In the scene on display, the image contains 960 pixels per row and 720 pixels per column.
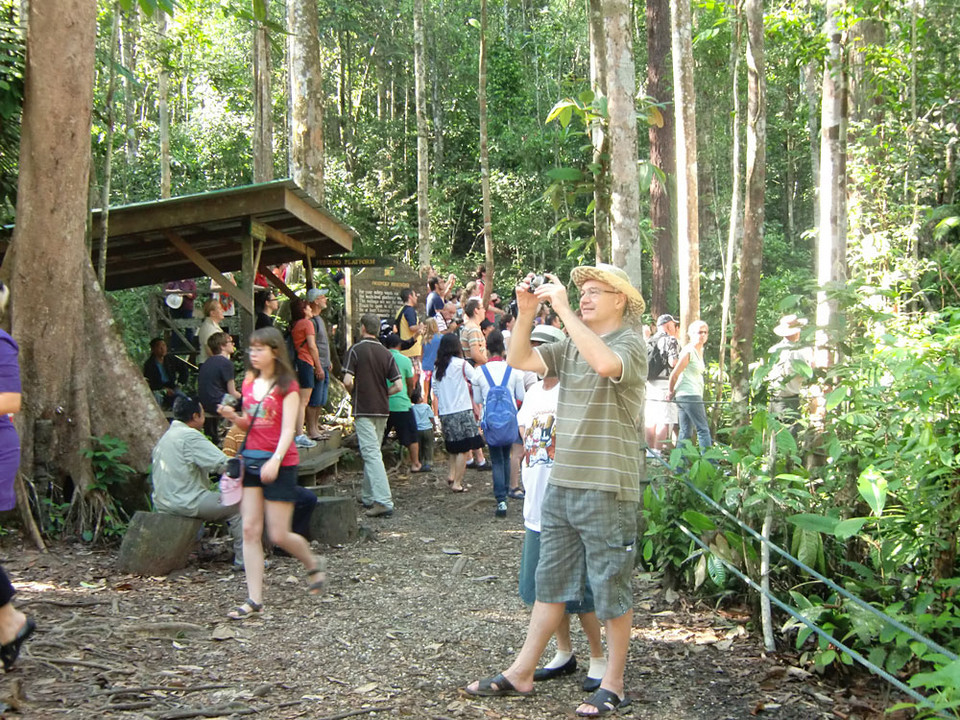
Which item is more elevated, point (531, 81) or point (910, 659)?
point (531, 81)

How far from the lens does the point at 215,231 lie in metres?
11.4

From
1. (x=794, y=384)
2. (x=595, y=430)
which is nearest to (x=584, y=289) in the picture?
(x=595, y=430)

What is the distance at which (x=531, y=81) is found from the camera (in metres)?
32.1

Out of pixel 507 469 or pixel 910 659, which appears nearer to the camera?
pixel 910 659

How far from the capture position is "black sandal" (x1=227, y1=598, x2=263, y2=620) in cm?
596

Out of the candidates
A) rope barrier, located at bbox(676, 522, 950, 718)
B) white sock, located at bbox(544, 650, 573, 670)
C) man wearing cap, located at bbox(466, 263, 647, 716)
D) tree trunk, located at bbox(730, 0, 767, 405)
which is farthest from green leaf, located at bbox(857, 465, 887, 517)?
tree trunk, located at bbox(730, 0, 767, 405)

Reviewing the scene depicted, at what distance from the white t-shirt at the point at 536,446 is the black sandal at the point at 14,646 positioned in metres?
2.55

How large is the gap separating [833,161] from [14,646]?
10.7 metres

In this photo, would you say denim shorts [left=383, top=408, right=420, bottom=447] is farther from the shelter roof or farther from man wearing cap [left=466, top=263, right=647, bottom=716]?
man wearing cap [left=466, top=263, right=647, bottom=716]

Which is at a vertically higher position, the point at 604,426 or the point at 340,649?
the point at 604,426

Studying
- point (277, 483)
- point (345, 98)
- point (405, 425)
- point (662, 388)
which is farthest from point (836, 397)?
point (345, 98)

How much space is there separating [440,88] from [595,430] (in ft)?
98.0

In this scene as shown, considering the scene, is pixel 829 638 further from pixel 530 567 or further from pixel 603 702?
pixel 530 567

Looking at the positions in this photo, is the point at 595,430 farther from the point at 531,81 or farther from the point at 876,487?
the point at 531,81
